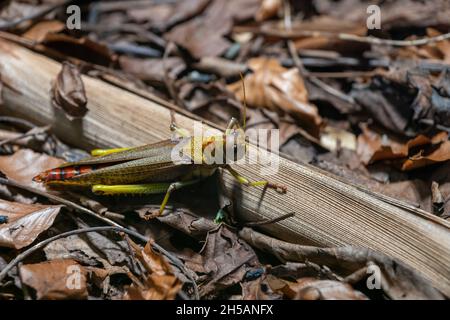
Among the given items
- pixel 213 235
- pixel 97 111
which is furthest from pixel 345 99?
pixel 97 111

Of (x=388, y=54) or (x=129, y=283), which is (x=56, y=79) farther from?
(x=388, y=54)

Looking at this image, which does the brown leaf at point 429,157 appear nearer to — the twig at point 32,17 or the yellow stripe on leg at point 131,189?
the yellow stripe on leg at point 131,189

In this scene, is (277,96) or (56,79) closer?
(56,79)

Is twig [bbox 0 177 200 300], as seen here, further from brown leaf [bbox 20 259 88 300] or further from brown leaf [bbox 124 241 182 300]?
brown leaf [bbox 20 259 88 300]

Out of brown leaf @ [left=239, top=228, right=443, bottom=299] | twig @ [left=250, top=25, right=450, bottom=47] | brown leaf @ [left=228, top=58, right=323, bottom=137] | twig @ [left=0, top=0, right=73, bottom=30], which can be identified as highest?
twig @ [left=0, top=0, right=73, bottom=30]

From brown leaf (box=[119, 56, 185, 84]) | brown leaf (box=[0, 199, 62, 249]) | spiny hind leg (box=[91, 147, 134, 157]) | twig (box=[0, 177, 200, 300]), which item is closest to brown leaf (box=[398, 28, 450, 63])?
brown leaf (box=[119, 56, 185, 84])

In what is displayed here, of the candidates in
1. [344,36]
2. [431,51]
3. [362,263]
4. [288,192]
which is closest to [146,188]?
[288,192]
